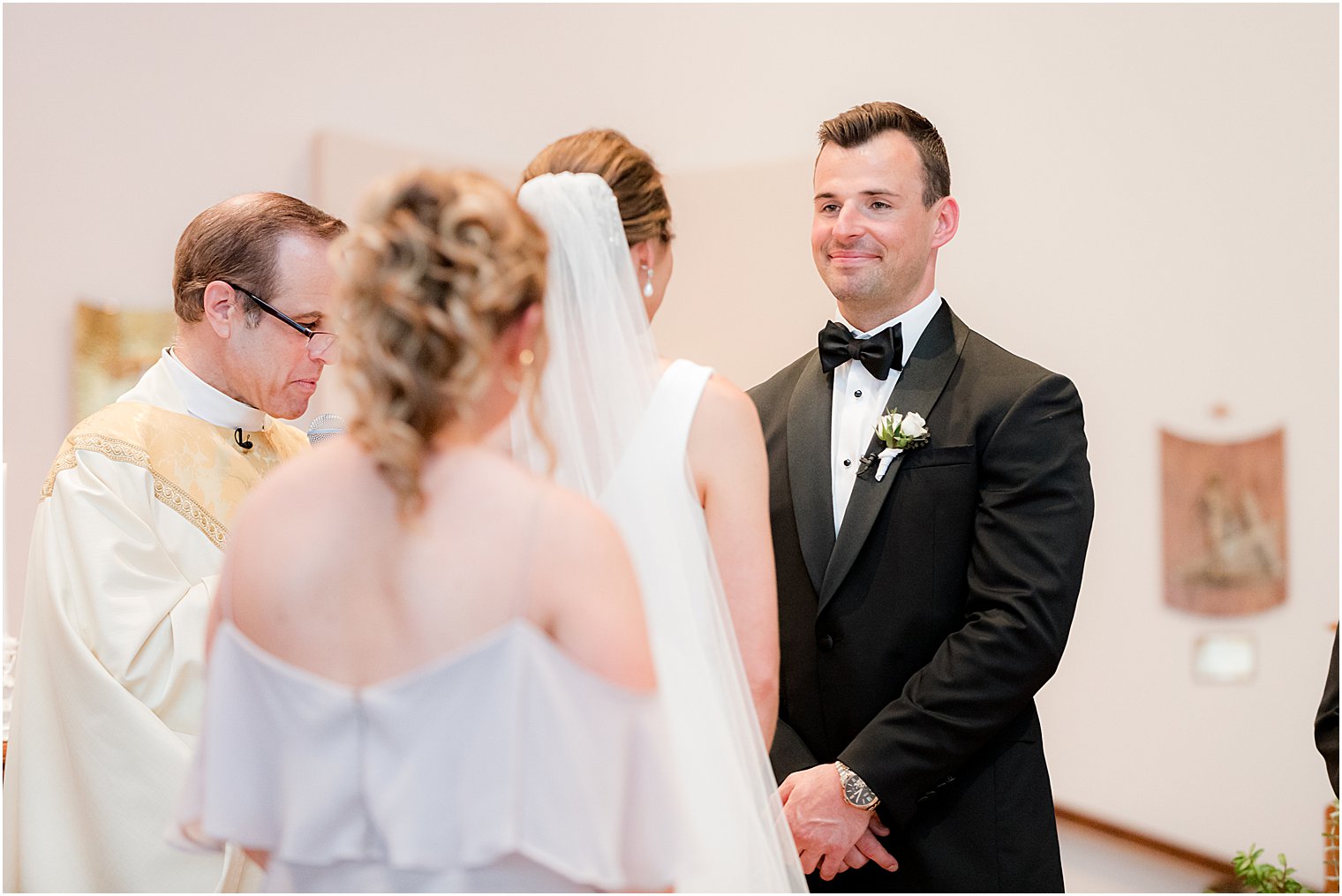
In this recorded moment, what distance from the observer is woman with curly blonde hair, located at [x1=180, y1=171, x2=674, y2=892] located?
1.25m

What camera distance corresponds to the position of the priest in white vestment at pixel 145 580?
2.23m

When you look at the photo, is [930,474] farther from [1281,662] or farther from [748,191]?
[1281,662]

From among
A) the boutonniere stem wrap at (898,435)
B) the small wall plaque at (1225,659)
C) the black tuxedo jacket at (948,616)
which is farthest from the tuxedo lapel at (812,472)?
the small wall plaque at (1225,659)

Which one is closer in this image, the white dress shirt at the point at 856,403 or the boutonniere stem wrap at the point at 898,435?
the boutonniere stem wrap at the point at 898,435

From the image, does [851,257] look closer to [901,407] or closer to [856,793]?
[901,407]

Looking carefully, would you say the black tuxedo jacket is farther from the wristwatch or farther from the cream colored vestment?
the cream colored vestment

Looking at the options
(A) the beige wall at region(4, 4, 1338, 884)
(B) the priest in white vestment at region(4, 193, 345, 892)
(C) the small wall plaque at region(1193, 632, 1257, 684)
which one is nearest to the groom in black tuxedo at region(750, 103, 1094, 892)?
(B) the priest in white vestment at region(4, 193, 345, 892)

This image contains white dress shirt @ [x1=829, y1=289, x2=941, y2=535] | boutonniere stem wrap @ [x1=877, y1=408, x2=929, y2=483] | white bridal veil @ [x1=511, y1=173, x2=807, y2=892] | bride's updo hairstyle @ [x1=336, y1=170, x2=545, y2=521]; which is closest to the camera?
bride's updo hairstyle @ [x1=336, y1=170, x2=545, y2=521]

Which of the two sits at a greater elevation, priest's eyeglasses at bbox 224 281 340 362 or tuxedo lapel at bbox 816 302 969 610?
priest's eyeglasses at bbox 224 281 340 362

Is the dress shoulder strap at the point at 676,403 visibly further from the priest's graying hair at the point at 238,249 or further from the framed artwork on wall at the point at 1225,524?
the framed artwork on wall at the point at 1225,524

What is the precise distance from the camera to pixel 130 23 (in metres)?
4.56

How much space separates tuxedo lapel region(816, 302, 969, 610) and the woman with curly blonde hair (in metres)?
1.08

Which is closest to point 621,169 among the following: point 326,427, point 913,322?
point 913,322

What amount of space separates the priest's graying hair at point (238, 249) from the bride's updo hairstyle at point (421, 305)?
1.25m
